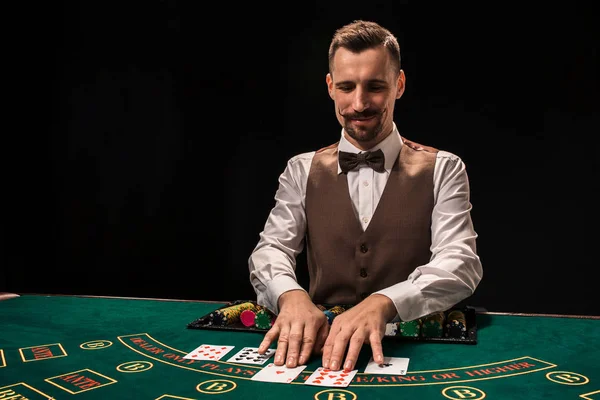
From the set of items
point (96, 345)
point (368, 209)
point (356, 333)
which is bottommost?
point (96, 345)

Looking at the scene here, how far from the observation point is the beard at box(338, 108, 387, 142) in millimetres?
2143

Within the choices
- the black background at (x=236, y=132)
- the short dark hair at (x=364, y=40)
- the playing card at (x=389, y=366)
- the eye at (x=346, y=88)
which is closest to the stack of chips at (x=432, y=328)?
the playing card at (x=389, y=366)

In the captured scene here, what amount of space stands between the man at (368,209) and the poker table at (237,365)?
27 centimetres

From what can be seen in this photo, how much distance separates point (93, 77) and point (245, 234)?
157 cm

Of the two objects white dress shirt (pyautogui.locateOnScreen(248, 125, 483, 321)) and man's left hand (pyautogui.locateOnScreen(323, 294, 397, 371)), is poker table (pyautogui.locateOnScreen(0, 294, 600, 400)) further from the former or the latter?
white dress shirt (pyautogui.locateOnScreen(248, 125, 483, 321))

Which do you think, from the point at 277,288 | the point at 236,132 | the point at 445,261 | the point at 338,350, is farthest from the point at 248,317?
the point at 236,132

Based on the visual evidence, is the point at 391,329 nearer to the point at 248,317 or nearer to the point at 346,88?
the point at 248,317

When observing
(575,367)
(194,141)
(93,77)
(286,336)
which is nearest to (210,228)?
(194,141)

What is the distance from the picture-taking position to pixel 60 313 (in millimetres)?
2170

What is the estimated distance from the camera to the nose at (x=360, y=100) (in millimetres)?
2088

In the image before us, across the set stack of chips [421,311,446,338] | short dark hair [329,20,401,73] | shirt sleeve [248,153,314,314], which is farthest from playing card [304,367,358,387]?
short dark hair [329,20,401,73]

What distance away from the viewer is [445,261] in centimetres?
191

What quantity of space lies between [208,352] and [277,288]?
0.39 m

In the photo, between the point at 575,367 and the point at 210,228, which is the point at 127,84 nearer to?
the point at 210,228
